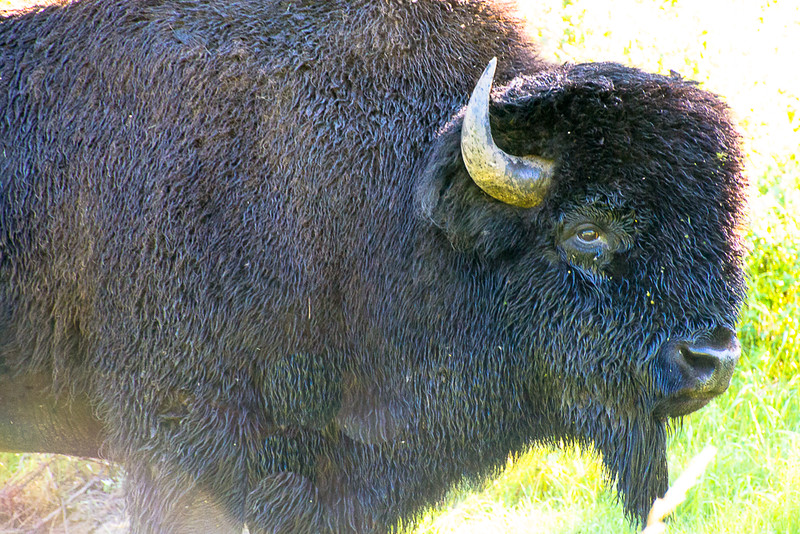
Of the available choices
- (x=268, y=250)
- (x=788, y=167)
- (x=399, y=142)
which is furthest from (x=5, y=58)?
(x=788, y=167)

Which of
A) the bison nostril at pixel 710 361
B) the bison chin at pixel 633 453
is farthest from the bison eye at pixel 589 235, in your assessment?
the bison chin at pixel 633 453

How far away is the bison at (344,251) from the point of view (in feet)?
9.07

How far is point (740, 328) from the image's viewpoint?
206 inches

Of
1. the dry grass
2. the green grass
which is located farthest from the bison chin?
the dry grass

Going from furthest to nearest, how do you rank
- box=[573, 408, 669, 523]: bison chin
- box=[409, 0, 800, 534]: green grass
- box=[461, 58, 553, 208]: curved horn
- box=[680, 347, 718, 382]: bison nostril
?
box=[409, 0, 800, 534]: green grass → box=[573, 408, 669, 523]: bison chin → box=[680, 347, 718, 382]: bison nostril → box=[461, 58, 553, 208]: curved horn

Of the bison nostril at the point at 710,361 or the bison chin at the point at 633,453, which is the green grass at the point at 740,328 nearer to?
the bison chin at the point at 633,453

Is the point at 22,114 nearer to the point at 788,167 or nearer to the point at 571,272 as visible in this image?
the point at 571,272

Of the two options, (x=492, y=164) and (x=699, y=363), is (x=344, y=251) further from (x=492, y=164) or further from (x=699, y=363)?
(x=699, y=363)

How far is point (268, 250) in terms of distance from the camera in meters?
2.88

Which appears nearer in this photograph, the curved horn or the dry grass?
the curved horn

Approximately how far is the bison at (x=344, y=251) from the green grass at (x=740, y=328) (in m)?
0.43

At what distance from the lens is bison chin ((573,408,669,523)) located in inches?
116

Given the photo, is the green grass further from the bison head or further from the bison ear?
the bison ear

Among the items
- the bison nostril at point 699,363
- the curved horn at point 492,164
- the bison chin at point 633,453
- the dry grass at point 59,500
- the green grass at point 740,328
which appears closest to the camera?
the curved horn at point 492,164
